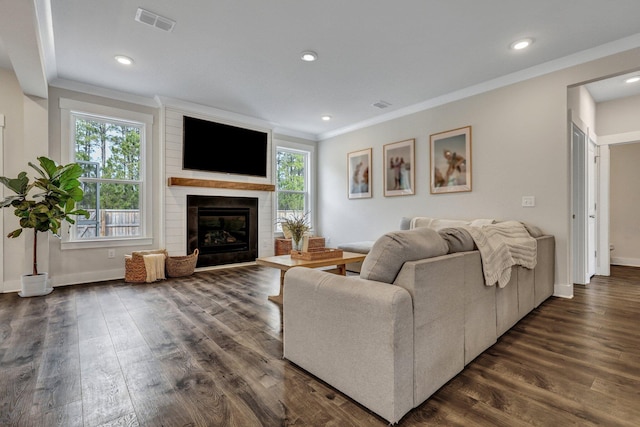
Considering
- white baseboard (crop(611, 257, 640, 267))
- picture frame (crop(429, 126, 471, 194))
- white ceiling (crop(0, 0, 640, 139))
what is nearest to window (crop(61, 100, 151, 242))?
white ceiling (crop(0, 0, 640, 139))

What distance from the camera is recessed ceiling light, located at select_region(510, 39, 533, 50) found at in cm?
299

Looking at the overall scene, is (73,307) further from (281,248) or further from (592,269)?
(592,269)

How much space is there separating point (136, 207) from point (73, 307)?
1.88 meters

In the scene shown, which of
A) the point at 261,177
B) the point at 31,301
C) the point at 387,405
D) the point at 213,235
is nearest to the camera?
the point at 387,405

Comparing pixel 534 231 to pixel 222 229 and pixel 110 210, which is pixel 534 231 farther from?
pixel 110 210

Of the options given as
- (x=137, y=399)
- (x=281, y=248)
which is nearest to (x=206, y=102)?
(x=281, y=248)

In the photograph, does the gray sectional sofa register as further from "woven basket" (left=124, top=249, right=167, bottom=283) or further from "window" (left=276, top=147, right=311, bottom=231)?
"window" (left=276, top=147, right=311, bottom=231)

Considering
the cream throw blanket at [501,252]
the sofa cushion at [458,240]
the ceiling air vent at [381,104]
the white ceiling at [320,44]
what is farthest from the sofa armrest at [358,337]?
the ceiling air vent at [381,104]

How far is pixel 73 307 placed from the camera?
3055mm

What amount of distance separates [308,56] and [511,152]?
2705 millimetres

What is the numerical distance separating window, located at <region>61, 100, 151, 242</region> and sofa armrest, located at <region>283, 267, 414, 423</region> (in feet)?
12.6

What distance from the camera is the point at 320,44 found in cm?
308

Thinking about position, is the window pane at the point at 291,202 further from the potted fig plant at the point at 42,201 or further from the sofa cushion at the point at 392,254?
the sofa cushion at the point at 392,254

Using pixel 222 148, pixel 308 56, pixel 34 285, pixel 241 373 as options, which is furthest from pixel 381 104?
pixel 34 285
